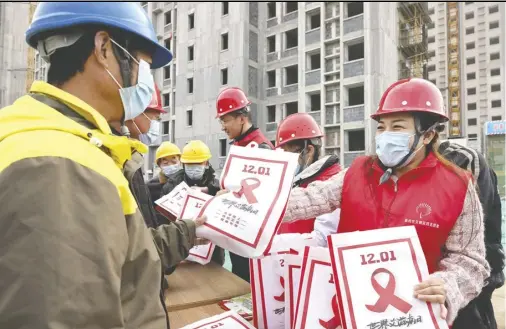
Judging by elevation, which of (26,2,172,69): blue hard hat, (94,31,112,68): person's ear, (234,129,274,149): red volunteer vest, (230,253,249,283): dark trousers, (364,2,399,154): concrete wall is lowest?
(230,253,249,283): dark trousers

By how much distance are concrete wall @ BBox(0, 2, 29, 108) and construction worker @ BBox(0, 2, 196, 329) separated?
1327 inches

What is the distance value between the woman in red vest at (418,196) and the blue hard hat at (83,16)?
1090 mm

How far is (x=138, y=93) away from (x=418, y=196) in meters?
1.24

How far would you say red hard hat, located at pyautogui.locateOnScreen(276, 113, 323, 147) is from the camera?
300 cm

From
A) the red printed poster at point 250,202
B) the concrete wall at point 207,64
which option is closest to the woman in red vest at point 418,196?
the red printed poster at point 250,202

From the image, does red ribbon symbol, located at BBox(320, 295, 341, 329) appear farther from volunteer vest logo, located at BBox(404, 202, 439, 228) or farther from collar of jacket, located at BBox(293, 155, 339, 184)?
collar of jacket, located at BBox(293, 155, 339, 184)

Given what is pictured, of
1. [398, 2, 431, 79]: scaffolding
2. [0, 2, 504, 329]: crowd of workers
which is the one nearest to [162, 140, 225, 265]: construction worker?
[0, 2, 504, 329]: crowd of workers

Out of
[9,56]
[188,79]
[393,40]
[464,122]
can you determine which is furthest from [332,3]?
[464,122]

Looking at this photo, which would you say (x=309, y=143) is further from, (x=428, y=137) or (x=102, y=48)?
(x=102, y=48)

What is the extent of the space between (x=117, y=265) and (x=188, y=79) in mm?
25977

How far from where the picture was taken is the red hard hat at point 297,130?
3000 millimetres

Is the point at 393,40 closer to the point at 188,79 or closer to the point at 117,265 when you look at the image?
the point at 188,79

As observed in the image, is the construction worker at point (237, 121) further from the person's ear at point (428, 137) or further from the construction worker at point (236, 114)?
the person's ear at point (428, 137)

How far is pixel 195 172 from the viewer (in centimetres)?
396
